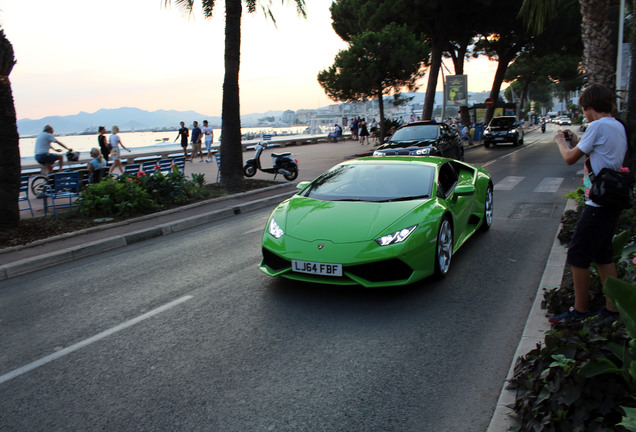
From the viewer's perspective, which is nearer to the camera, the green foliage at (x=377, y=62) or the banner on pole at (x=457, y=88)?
the green foliage at (x=377, y=62)

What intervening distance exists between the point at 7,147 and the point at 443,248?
Answer: 7.86 m

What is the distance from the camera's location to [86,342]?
4.55 metres

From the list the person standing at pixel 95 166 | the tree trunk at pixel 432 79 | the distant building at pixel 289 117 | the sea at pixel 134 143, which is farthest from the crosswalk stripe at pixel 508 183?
the distant building at pixel 289 117

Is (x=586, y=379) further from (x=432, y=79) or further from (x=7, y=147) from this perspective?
(x=432, y=79)

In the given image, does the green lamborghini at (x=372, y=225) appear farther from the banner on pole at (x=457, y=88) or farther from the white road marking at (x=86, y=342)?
the banner on pole at (x=457, y=88)

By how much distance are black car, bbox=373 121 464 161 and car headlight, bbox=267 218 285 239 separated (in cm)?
1076

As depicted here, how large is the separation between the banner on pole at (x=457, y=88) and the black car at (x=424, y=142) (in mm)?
18752

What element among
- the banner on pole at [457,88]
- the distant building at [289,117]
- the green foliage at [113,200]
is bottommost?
the green foliage at [113,200]

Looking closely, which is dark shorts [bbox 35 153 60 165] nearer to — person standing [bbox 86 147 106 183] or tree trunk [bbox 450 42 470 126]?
person standing [bbox 86 147 106 183]

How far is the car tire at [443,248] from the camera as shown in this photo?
5.56 m

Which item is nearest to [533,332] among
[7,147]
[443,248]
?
[443,248]

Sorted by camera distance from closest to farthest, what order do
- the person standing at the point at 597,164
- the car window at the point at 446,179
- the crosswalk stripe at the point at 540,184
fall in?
1. the person standing at the point at 597,164
2. the car window at the point at 446,179
3. the crosswalk stripe at the point at 540,184

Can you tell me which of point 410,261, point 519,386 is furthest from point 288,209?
point 519,386

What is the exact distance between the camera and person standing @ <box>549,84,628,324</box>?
3740 millimetres
